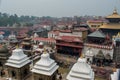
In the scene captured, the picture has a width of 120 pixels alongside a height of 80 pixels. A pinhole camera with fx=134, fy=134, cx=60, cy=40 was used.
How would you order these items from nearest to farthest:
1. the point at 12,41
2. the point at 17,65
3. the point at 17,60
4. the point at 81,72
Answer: the point at 81,72 → the point at 17,65 → the point at 17,60 → the point at 12,41

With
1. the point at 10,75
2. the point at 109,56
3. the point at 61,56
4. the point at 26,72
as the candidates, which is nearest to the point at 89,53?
the point at 109,56

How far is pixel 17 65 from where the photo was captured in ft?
51.0

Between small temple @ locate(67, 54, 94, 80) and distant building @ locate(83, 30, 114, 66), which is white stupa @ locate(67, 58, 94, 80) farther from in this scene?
distant building @ locate(83, 30, 114, 66)

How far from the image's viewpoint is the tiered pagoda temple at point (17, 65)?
1562 cm

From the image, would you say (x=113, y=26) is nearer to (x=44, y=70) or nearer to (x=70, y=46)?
(x=70, y=46)

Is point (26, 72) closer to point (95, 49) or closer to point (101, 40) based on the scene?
point (95, 49)

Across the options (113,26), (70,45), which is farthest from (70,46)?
(113,26)

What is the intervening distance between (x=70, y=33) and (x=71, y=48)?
235 inches

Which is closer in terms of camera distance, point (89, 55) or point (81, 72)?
point (81, 72)

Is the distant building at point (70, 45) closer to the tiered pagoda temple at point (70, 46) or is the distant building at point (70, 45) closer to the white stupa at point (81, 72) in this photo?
the tiered pagoda temple at point (70, 46)

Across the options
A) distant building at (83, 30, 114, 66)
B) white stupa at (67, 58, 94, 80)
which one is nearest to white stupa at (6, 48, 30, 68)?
white stupa at (67, 58, 94, 80)

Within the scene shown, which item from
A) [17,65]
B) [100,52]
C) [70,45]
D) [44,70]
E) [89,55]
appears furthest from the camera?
[70,45]

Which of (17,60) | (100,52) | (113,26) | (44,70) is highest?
(113,26)

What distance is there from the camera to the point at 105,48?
23.0 m
